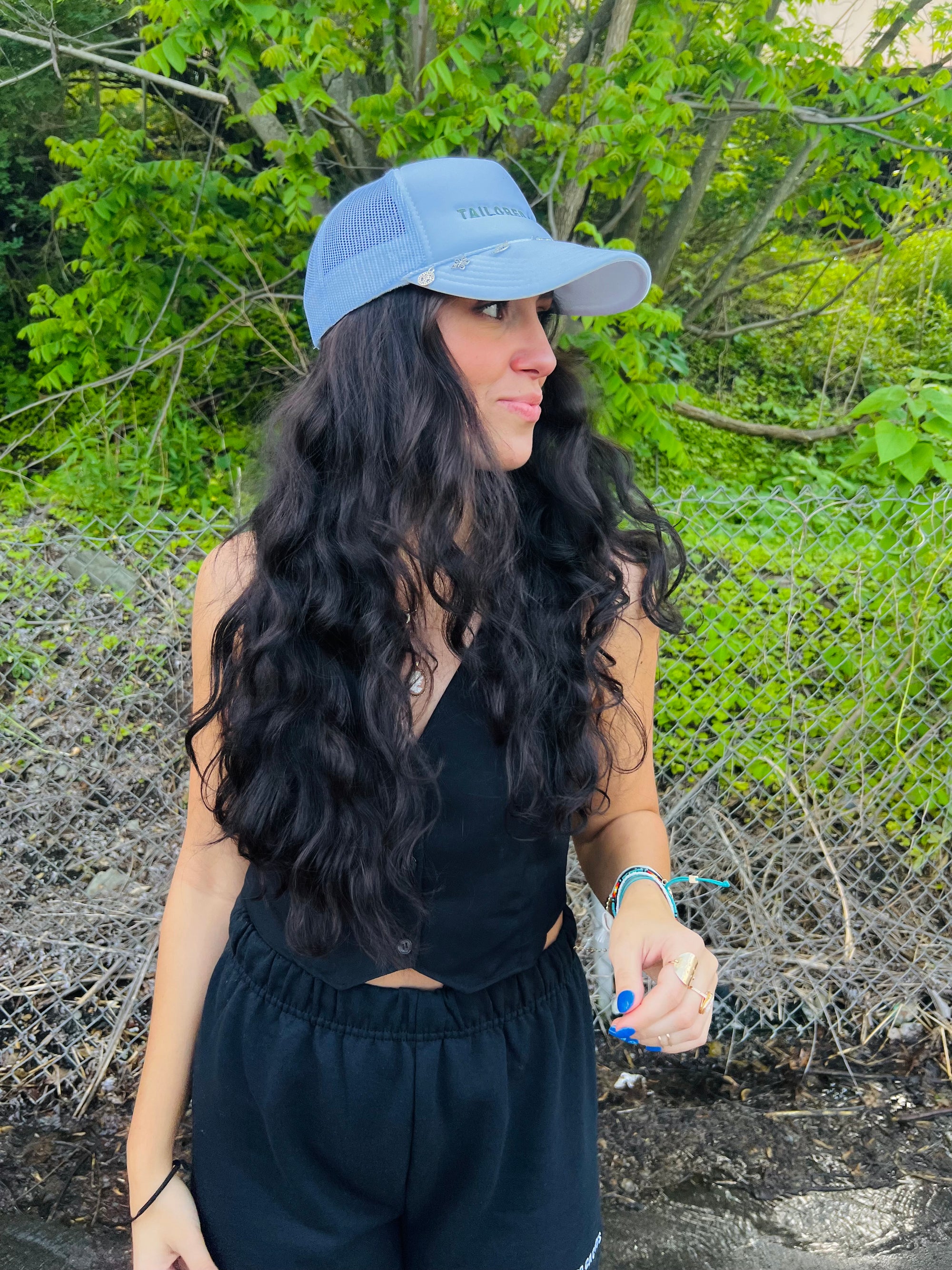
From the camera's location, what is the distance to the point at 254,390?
5793mm

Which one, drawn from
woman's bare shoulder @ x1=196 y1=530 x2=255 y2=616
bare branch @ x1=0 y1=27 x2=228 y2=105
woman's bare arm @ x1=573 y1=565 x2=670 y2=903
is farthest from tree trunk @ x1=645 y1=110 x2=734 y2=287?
woman's bare shoulder @ x1=196 y1=530 x2=255 y2=616

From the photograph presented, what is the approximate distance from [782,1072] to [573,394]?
85.0 inches

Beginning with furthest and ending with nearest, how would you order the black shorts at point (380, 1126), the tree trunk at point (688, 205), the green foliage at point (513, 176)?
1. the tree trunk at point (688, 205)
2. the green foliage at point (513, 176)
3. the black shorts at point (380, 1126)

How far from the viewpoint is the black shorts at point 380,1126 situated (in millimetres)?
1025

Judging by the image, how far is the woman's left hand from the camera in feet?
2.94

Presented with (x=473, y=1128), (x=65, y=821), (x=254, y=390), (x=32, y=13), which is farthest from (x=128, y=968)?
(x=254, y=390)

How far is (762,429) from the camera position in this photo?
19.4 ft

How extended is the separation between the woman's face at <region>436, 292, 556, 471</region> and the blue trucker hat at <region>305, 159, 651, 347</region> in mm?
47

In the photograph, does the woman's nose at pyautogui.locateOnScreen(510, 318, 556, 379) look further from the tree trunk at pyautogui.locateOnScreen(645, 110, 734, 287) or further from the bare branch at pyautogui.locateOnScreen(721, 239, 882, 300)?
the bare branch at pyautogui.locateOnScreen(721, 239, 882, 300)

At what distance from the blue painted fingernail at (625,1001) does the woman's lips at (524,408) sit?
717 mm

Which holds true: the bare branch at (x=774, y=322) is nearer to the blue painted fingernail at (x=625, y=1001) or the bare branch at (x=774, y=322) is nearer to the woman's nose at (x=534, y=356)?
the woman's nose at (x=534, y=356)

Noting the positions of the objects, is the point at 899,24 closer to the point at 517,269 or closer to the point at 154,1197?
the point at 517,269

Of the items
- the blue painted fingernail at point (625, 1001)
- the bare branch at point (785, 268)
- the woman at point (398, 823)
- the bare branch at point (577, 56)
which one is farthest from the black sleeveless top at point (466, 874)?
the bare branch at point (785, 268)

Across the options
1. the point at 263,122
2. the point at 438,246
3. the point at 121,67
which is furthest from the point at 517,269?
the point at 263,122
